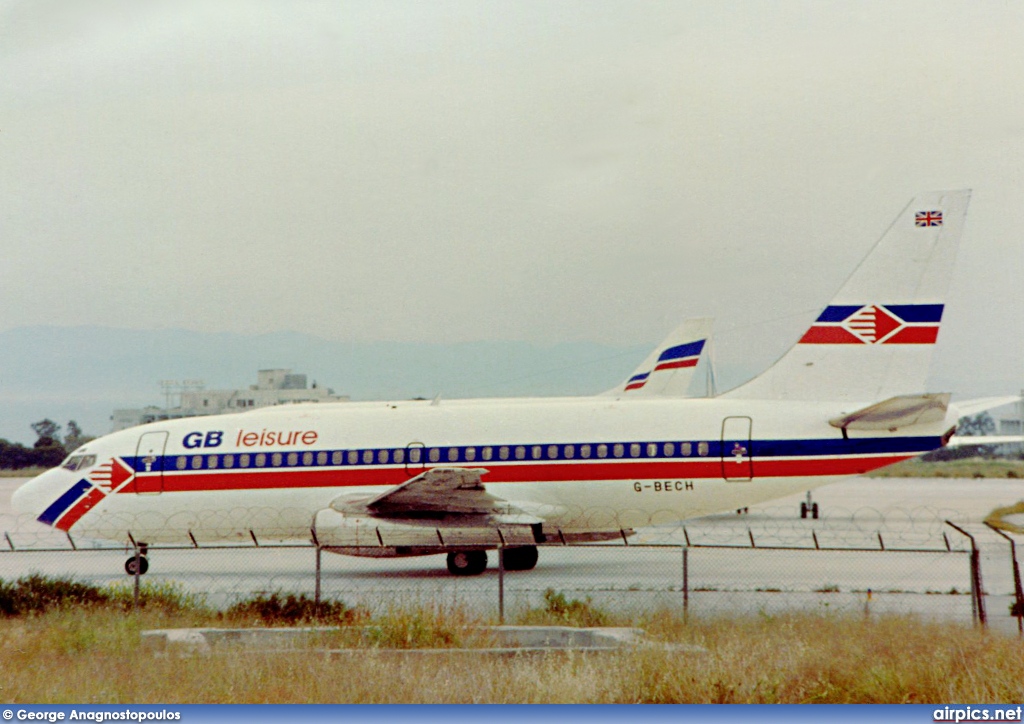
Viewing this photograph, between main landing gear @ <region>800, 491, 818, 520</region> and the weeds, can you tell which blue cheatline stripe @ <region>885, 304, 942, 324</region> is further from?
main landing gear @ <region>800, 491, 818, 520</region>

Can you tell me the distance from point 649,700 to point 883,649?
302 centimetres

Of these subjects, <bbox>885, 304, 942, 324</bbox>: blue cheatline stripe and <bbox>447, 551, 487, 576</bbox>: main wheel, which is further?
<bbox>447, 551, 487, 576</bbox>: main wheel

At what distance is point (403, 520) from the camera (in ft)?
66.3

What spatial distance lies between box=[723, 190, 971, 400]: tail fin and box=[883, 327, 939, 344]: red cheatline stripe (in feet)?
0.06

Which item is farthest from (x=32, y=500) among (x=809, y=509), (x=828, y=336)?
(x=809, y=509)

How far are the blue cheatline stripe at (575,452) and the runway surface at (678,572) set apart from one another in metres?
1.66

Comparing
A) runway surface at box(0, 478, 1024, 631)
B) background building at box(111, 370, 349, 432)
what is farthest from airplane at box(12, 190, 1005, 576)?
background building at box(111, 370, 349, 432)

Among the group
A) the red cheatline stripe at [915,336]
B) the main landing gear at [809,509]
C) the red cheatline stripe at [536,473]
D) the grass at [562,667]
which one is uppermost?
the red cheatline stripe at [915,336]

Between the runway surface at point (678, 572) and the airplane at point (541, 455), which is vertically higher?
the airplane at point (541, 455)

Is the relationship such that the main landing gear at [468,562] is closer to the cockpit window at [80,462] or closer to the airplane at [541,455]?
the airplane at [541,455]

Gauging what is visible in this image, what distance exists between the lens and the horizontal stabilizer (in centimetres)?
1812

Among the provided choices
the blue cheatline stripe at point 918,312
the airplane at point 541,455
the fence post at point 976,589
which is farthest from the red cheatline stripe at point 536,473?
the fence post at point 976,589

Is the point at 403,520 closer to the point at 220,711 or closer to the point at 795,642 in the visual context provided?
the point at 795,642

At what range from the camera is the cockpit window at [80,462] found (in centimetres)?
2239
